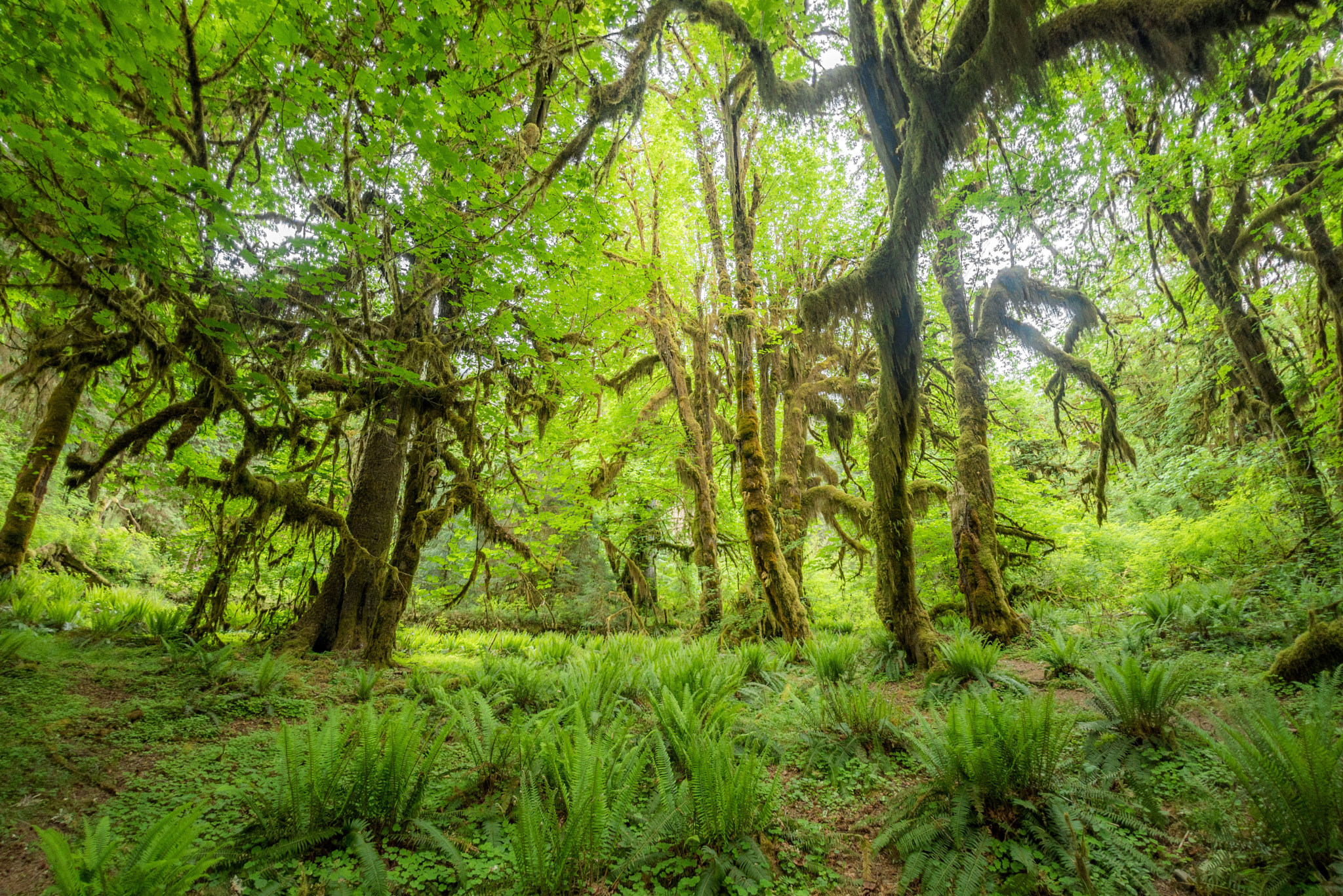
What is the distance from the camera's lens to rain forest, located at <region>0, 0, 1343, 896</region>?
2.37 meters

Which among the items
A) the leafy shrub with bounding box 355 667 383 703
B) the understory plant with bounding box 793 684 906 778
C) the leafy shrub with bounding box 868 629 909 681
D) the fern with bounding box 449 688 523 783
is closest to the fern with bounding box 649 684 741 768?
the understory plant with bounding box 793 684 906 778

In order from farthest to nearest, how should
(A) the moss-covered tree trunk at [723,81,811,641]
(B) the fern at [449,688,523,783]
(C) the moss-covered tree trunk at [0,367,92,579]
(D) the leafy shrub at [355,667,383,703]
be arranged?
1. (A) the moss-covered tree trunk at [723,81,811,641]
2. (C) the moss-covered tree trunk at [0,367,92,579]
3. (D) the leafy shrub at [355,667,383,703]
4. (B) the fern at [449,688,523,783]

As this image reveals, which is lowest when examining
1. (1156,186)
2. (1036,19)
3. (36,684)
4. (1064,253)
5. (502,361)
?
(36,684)

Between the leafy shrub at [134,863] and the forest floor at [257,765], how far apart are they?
26 centimetres

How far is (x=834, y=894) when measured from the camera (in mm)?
2217

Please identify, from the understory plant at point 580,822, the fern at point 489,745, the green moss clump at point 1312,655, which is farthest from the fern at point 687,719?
the green moss clump at point 1312,655

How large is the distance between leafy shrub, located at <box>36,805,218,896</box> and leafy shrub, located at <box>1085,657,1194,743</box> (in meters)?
4.61

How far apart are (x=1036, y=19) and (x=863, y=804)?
535 centimetres

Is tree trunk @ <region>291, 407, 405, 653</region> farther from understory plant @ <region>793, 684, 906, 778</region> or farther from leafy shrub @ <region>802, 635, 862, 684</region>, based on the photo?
leafy shrub @ <region>802, 635, 862, 684</region>

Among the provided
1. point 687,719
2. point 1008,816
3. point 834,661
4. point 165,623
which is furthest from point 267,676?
point 1008,816

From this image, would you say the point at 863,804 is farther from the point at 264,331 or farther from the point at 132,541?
the point at 132,541

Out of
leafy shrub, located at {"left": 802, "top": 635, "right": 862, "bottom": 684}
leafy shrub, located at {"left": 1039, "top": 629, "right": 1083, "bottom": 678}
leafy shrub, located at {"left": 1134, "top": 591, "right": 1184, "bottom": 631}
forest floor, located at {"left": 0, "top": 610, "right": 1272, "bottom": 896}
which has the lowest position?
forest floor, located at {"left": 0, "top": 610, "right": 1272, "bottom": 896}

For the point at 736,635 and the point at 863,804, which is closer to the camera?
the point at 863,804

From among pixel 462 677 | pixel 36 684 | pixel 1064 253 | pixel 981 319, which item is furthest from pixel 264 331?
pixel 1064 253
